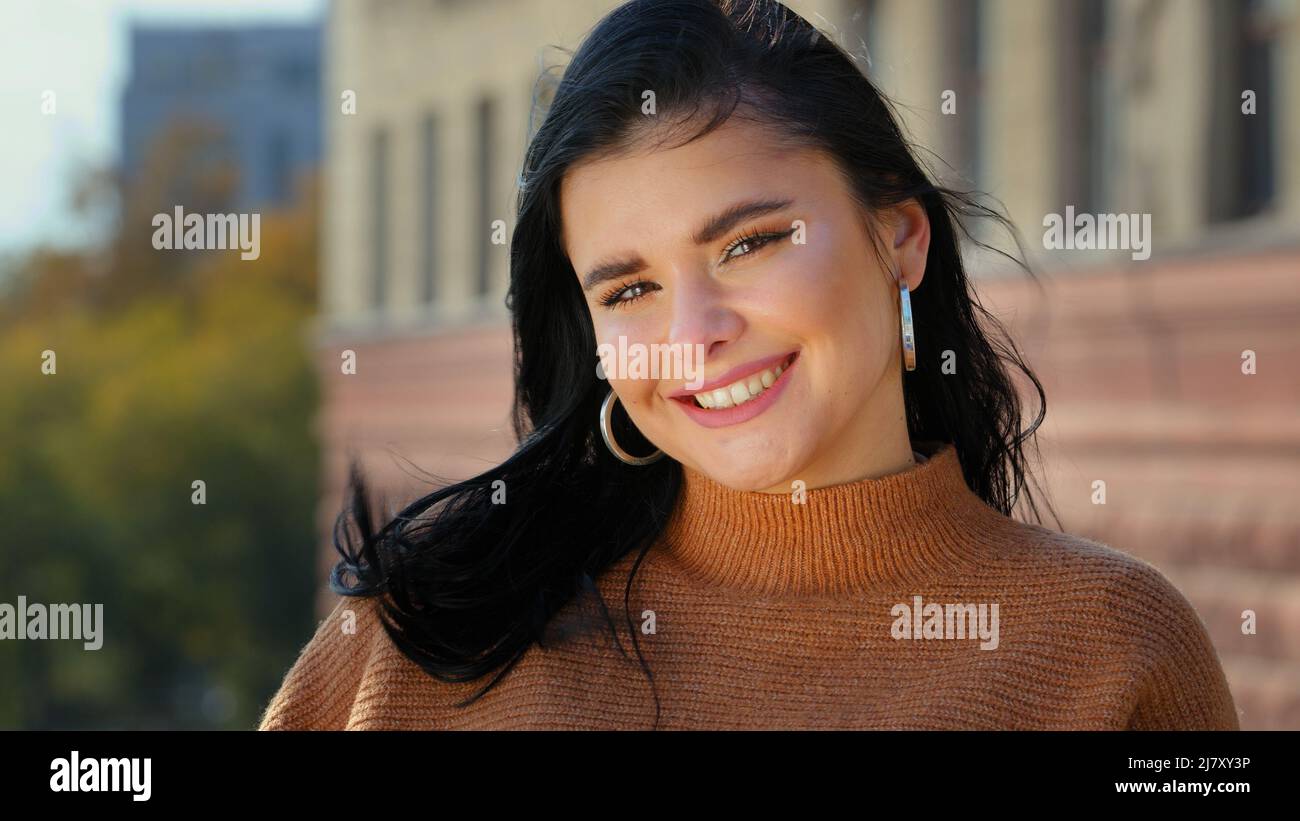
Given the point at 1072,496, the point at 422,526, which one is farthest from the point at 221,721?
the point at 422,526

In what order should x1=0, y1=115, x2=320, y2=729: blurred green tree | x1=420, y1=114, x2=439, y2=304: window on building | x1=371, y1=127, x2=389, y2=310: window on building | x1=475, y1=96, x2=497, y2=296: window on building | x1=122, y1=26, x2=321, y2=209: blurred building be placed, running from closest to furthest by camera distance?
x1=475, y1=96, x2=497, y2=296: window on building, x1=420, y1=114, x2=439, y2=304: window on building, x1=371, y1=127, x2=389, y2=310: window on building, x1=0, y1=115, x2=320, y2=729: blurred green tree, x1=122, y1=26, x2=321, y2=209: blurred building

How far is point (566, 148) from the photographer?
271 cm

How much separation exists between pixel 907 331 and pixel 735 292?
0.41 m

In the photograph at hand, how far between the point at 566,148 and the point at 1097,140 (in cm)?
923

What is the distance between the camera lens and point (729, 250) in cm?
254

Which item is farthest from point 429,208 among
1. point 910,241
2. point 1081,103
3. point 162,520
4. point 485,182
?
point 162,520

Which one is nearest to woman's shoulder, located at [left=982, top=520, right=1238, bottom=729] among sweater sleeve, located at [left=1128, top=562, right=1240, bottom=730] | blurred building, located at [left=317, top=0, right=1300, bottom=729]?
sweater sleeve, located at [left=1128, top=562, right=1240, bottom=730]

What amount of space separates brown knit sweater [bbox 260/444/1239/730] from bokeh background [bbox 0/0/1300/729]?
711 millimetres

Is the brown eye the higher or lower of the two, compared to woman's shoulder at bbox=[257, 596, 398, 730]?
higher

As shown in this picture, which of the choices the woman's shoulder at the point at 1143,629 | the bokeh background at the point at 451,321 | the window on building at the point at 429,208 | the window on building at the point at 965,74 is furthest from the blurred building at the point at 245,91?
the woman's shoulder at the point at 1143,629

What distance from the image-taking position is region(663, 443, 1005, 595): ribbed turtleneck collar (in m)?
2.76

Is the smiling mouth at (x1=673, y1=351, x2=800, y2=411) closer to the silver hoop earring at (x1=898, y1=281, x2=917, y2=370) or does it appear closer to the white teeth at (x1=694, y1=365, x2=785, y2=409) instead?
the white teeth at (x1=694, y1=365, x2=785, y2=409)

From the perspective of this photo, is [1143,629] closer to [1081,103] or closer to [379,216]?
[1081,103]
